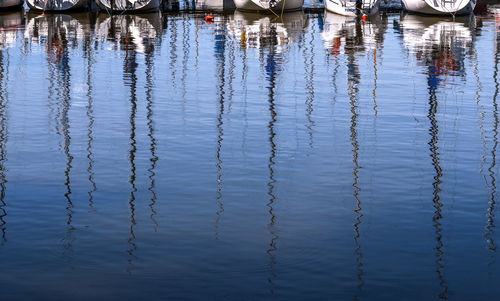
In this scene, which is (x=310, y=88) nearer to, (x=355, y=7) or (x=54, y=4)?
(x=355, y=7)

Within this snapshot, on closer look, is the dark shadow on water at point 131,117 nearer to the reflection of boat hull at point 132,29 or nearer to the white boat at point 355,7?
the reflection of boat hull at point 132,29

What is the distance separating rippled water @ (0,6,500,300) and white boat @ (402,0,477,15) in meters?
25.1

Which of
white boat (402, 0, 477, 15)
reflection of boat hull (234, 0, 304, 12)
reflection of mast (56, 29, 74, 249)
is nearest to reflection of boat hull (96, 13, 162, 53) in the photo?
reflection of mast (56, 29, 74, 249)

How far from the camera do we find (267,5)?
219ft

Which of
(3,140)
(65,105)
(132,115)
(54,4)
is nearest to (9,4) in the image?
(54,4)

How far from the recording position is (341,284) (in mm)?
13078

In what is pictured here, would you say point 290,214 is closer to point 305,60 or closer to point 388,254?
point 388,254

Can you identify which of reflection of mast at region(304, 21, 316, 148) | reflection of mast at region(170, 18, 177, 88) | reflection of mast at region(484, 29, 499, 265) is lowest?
reflection of mast at region(484, 29, 499, 265)

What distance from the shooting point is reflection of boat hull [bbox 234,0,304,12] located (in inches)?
2635

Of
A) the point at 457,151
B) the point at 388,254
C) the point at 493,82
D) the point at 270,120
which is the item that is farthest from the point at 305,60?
the point at 388,254

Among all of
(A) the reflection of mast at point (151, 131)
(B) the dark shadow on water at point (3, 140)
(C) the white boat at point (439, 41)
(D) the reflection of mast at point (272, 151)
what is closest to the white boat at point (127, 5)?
(C) the white boat at point (439, 41)

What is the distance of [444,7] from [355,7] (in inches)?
234

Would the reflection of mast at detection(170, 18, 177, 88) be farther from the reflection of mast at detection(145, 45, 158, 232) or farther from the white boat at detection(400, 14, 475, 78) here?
the white boat at detection(400, 14, 475, 78)

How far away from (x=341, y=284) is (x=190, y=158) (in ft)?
27.0
